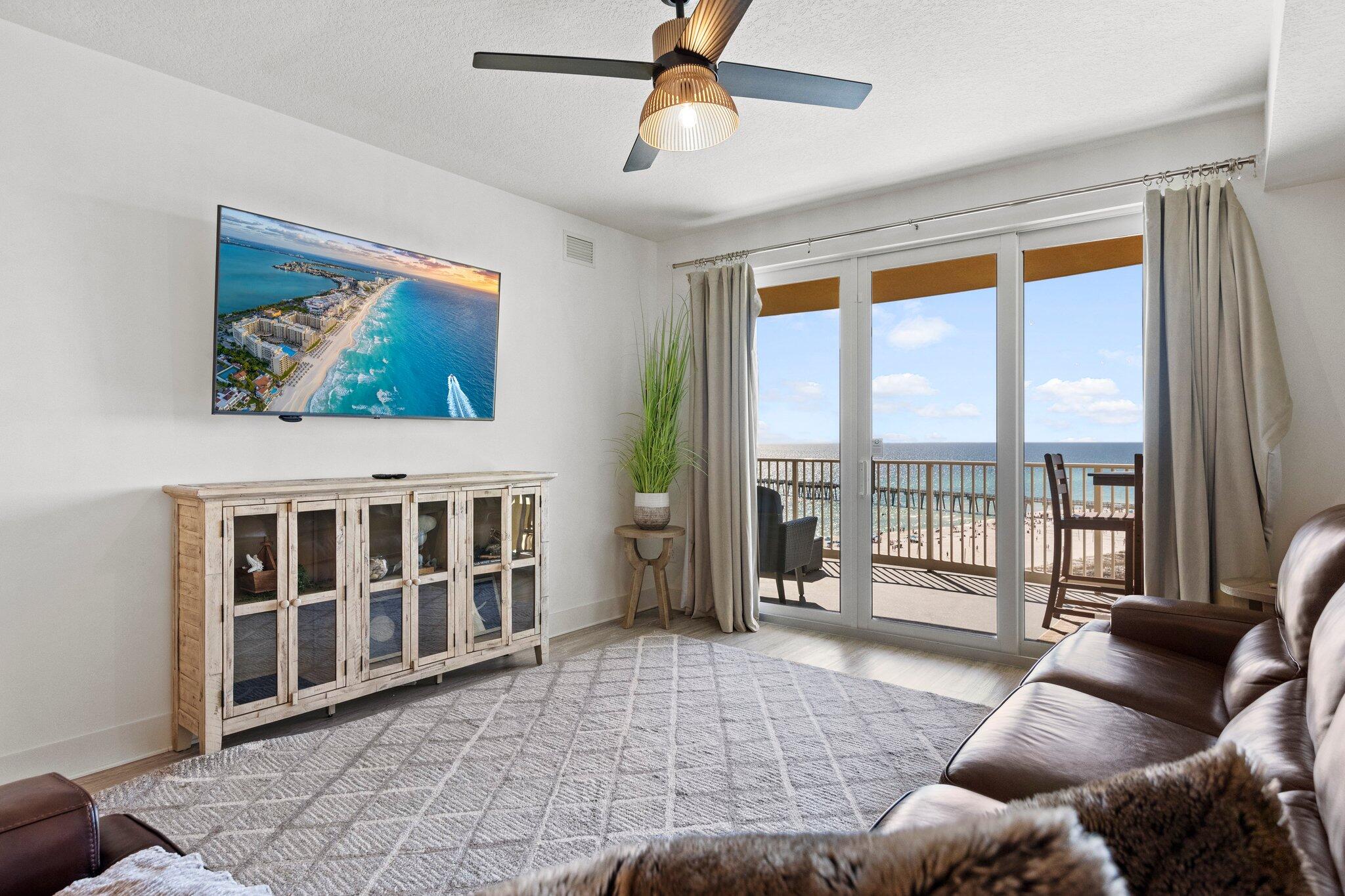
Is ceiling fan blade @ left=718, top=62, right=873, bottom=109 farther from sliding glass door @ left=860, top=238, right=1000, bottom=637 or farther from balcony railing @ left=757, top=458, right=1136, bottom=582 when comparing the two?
balcony railing @ left=757, top=458, right=1136, bottom=582

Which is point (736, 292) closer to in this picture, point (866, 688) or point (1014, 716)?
point (866, 688)

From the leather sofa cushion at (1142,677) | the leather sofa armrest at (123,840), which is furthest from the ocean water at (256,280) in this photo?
the leather sofa cushion at (1142,677)

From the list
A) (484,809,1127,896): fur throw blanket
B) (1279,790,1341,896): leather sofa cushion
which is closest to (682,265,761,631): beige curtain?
(1279,790,1341,896): leather sofa cushion

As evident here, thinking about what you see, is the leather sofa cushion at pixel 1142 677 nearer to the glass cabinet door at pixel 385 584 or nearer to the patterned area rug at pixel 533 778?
the patterned area rug at pixel 533 778

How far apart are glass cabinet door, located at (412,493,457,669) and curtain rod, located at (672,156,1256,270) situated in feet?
8.05

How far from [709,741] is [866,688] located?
945mm

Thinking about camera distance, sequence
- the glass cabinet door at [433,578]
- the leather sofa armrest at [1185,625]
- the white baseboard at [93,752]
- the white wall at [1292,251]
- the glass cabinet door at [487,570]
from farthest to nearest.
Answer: the glass cabinet door at [487,570] → the glass cabinet door at [433,578] → the white wall at [1292,251] → the white baseboard at [93,752] → the leather sofa armrest at [1185,625]

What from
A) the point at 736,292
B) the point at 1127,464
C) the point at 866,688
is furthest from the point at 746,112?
the point at 866,688

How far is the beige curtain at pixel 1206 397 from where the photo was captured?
2822mm

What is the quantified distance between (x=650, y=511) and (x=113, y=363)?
2703 mm

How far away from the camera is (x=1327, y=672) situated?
1.31 m

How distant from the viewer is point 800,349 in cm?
439

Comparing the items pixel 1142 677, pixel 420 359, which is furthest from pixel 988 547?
pixel 420 359

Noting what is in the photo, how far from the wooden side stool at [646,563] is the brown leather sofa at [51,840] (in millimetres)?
3201
